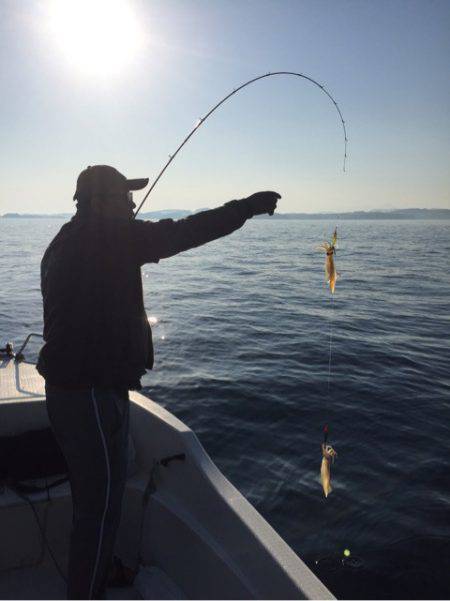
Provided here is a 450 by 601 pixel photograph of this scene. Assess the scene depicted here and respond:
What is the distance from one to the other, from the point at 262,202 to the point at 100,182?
1.01 m

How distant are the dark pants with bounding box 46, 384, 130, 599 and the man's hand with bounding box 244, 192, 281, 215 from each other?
54.7 inches

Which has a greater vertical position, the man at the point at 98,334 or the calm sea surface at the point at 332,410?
the man at the point at 98,334

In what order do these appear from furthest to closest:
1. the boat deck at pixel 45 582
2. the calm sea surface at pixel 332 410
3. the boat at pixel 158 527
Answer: the calm sea surface at pixel 332 410, the boat deck at pixel 45 582, the boat at pixel 158 527

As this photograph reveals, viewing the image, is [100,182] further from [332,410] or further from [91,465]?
[332,410]

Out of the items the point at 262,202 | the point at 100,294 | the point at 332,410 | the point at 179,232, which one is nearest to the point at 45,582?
the point at 100,294

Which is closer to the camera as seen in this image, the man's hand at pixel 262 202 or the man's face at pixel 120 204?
the man's face at pixel 120 204

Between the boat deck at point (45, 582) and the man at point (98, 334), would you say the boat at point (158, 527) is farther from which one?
the man at point (98, 334)

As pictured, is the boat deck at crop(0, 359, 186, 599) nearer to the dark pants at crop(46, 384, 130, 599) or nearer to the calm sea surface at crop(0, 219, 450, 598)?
the dark pants at crop(46, 384, 130, 599)

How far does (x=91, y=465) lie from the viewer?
100 inches

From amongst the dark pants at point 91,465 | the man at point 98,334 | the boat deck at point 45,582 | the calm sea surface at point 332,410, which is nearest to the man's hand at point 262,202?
the man at point 98,334

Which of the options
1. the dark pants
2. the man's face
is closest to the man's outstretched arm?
the man's face

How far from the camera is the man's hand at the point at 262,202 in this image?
9.27 feet

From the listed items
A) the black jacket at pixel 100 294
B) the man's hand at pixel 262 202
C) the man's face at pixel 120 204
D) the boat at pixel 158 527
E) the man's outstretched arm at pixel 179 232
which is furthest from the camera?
the boat at pixel 158 527

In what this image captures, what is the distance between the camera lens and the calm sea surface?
16.9ft
